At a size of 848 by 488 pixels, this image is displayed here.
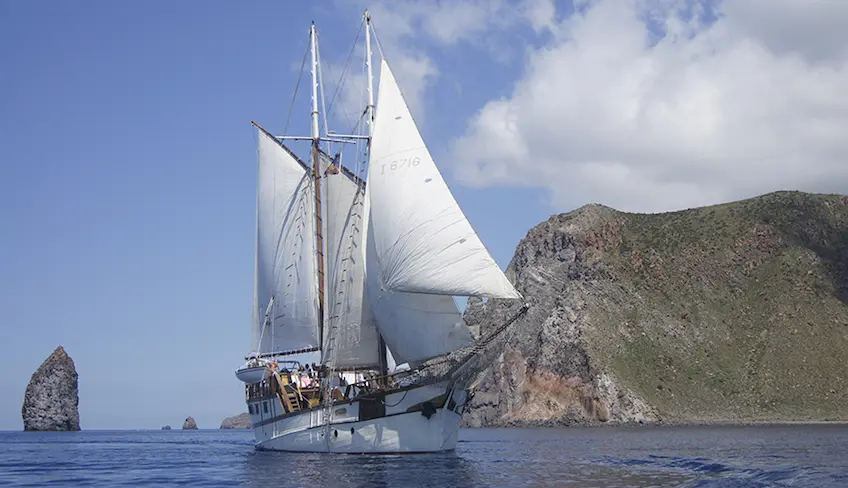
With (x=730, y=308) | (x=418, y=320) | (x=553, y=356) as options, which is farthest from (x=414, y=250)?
(x=730, y=308)

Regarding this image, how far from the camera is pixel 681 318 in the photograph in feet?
576

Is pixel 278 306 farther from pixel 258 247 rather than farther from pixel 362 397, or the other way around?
pixel 362 397

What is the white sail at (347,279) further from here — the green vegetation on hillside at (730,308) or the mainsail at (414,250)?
the green vegetation on hillside at (730,308)

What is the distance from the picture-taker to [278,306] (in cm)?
7500

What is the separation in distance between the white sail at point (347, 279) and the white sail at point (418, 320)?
475 cm

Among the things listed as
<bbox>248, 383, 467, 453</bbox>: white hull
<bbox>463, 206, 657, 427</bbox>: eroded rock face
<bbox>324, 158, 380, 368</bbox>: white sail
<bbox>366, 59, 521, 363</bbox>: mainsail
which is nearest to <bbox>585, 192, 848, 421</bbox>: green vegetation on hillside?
<bbox>463, 206, 657, 427</bbox>: eroded rock face

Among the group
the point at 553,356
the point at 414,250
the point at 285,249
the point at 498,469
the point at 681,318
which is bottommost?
the point at 498,469

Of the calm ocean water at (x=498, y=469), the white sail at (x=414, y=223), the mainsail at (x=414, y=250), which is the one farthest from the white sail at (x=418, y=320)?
the calm ocean water at (x=498, y=469)

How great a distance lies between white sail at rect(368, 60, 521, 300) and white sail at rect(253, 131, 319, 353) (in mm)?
13700

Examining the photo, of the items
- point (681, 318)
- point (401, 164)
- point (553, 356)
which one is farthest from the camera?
point (681, 318)

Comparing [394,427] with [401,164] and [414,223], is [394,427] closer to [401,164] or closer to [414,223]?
[414,223]

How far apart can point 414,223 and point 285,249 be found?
2027 cm

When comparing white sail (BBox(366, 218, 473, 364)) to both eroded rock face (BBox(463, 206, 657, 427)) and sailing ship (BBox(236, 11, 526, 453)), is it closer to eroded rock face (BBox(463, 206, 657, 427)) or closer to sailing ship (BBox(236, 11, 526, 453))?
sailing ship (BBox(236, 11, 526, 453))

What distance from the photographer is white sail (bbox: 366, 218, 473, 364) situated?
59.6 meters
